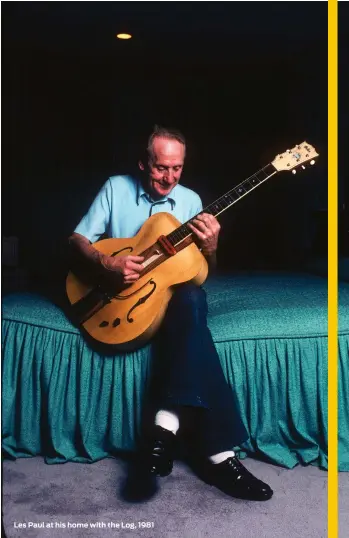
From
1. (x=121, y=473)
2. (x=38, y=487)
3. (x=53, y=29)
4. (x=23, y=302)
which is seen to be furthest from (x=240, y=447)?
(x=53, y=29)

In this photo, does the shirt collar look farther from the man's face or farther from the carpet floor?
the carpet floor

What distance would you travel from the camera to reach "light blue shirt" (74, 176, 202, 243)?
5.48ft

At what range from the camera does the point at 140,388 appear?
1.57 m

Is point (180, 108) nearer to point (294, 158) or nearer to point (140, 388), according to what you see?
point (294, 158)

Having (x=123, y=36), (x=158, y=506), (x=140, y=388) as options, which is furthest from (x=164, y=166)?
(x=123, y=36)

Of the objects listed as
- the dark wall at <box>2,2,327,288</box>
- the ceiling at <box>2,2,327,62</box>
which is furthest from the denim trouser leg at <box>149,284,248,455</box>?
the ceiling at <box>2,2,327,62</box>

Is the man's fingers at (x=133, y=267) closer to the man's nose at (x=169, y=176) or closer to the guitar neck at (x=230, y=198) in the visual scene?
the guitar neck at (x=230, y=198)

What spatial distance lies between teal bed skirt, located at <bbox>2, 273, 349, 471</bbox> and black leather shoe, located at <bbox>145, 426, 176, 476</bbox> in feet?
0.87

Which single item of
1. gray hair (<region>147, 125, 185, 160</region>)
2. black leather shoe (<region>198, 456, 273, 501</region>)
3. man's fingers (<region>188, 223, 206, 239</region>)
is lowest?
black leather shoe (<region>198, 456, 273, 501</region>)

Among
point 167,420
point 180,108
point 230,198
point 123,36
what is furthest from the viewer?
point 180,108

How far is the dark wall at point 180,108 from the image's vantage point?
2.63 m

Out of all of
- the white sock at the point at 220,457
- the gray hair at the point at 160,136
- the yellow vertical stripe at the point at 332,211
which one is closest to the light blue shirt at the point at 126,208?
the gray hair at the point at 160,136

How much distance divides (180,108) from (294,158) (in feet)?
7.73

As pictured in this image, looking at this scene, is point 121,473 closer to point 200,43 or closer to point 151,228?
point 151,228
